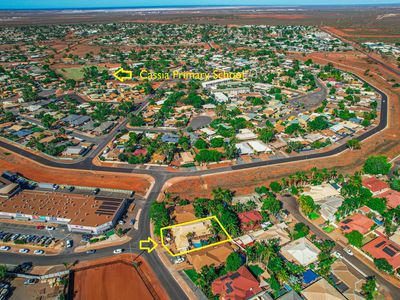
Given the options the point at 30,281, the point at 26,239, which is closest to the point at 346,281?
the point at 30,281

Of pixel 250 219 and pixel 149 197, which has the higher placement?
pixel 250 219

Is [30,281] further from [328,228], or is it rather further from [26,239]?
[328,228]

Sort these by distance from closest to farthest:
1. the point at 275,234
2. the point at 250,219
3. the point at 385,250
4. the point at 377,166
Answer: the point at 385,250 → the point at 275,234 → the point at 250,219 → the point at 377,166

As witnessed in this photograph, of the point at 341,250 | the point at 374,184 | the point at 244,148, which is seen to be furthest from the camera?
the point at 244,148

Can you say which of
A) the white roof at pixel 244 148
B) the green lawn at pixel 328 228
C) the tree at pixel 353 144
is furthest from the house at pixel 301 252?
the tree at pixel 353 144

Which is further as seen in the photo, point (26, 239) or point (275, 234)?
point (26, 239)

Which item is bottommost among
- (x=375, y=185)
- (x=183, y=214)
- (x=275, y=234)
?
(x=275, y=234)

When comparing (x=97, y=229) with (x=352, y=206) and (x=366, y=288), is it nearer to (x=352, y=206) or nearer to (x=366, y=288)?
(x=366, y=288)

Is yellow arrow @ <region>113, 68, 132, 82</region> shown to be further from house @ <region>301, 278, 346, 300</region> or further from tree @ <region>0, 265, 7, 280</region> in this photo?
house @ <region>301, 278, 346, 300</region>
